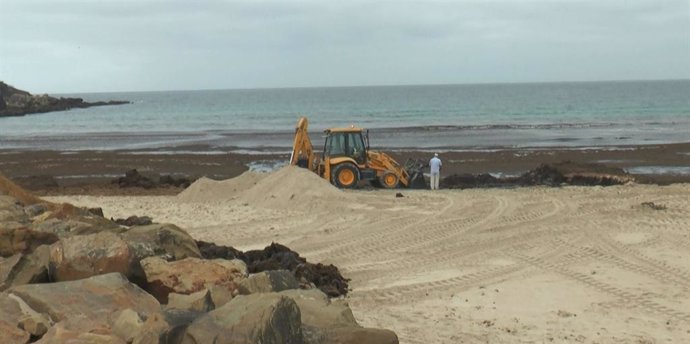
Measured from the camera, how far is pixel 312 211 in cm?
1659

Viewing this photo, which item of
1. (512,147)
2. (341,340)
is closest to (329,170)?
(341,340)

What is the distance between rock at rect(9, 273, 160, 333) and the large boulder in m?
1.22

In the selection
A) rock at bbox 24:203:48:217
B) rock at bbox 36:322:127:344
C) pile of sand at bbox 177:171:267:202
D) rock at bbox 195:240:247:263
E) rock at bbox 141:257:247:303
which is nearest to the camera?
rock at bbox 36:322:127:344

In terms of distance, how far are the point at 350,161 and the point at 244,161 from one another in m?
11.9

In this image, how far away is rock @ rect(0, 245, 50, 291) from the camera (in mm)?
7160

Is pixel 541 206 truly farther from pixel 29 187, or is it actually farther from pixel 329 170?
pixel 29 187

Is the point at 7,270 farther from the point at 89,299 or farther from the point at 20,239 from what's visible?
the point at 89,299

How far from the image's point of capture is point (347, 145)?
66.8ft

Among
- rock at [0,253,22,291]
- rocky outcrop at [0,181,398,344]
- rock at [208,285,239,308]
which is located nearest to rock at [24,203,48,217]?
rocky outcrop at [0,181,398,344]

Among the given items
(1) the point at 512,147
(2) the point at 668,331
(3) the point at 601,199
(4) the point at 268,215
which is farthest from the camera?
(1) the point at 512,147

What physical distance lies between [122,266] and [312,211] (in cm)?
946

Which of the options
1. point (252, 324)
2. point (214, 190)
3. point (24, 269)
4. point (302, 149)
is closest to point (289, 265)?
point (24, 269)

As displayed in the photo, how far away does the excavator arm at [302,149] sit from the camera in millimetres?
20281

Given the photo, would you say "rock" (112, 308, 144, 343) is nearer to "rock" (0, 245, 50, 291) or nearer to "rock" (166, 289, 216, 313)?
"rock" (166, 289, 216, 313)
